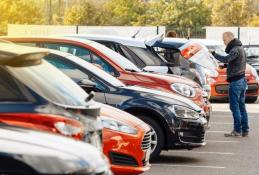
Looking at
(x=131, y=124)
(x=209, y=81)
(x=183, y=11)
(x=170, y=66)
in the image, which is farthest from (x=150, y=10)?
(x=131, y=124)

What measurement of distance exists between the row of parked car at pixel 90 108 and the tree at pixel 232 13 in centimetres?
5854

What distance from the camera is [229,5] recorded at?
75625 mm

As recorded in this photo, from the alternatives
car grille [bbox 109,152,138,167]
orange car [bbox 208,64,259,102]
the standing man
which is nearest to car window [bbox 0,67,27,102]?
car grille [bbox 109,152,138,167]

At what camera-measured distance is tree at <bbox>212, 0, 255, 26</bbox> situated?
74.6 meters

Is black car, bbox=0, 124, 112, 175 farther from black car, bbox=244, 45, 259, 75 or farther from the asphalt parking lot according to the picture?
black car, bbox=244, 45, 259, 75

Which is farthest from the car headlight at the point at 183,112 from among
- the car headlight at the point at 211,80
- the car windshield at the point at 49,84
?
the car headlight at the point at 211,80

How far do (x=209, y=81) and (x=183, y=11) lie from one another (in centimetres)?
5693

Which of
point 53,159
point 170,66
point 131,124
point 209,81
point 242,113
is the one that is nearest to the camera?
point 53,159

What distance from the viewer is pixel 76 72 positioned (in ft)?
36.8

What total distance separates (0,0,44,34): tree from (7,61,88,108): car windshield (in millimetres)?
61439

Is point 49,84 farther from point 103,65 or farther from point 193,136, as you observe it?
point 103,65

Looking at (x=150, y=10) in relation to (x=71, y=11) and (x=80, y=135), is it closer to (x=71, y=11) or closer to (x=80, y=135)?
(x=71, y=11)

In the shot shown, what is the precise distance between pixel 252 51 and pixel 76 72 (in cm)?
2072

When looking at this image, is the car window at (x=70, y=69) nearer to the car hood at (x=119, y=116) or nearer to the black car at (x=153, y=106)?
the black car at (x=153, y=106)
